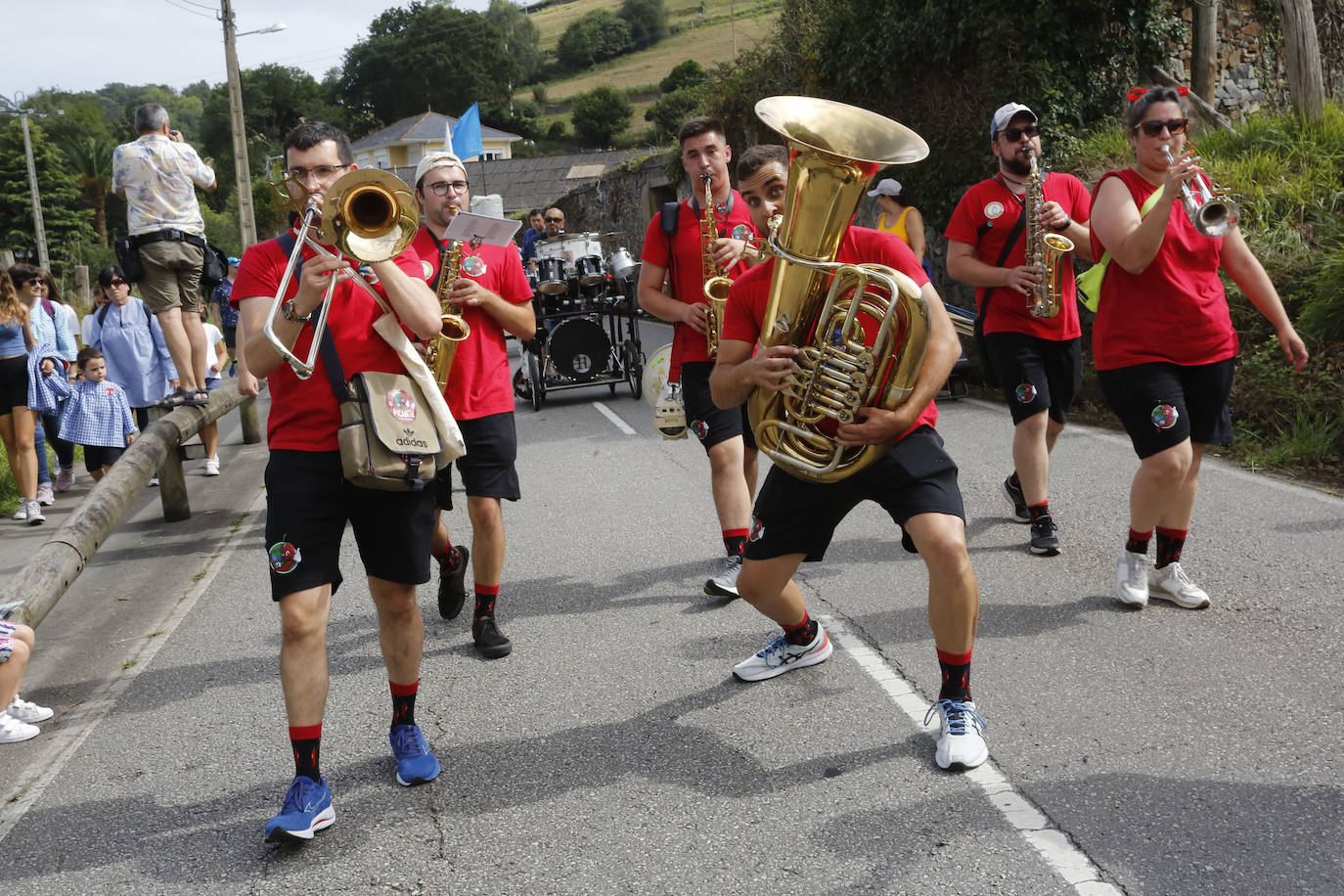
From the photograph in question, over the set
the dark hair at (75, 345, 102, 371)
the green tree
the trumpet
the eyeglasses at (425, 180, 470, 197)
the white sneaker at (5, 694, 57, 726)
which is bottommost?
the white sneaker at (5, 694, 57, 726)

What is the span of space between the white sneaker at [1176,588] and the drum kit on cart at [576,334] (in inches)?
314

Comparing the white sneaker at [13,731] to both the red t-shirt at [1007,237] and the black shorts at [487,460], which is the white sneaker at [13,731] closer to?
the black shorts at [487,460]

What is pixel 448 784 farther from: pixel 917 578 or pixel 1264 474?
pixel 1264 474

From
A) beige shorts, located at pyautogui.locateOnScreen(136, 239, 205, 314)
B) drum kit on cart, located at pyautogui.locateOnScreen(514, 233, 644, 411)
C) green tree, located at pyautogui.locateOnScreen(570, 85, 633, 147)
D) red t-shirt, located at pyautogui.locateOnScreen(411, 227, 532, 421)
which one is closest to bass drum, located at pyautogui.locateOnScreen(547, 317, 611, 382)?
drum kit on cart, located at pyautogui.locateOnScreen(514, 233, 644, 411)

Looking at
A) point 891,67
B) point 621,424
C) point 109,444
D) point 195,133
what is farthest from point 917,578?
point 195,133

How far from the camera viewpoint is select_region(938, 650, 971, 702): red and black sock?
353cm

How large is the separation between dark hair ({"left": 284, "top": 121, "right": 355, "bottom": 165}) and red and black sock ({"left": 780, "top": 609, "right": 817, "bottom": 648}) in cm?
221

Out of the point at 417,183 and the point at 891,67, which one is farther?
the point at 891,67

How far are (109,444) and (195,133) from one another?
121072mm

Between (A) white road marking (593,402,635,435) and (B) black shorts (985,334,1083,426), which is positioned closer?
(B) black shorts (985,334,1083,426)

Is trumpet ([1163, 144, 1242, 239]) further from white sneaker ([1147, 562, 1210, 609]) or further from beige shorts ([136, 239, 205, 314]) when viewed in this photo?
beige shorts ([136, 239, 205, 314])

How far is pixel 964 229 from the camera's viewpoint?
574 cm

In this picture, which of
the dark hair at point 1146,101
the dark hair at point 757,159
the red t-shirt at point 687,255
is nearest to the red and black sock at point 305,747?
the dark hair at point 757,159

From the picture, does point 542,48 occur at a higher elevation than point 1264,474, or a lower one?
higher
